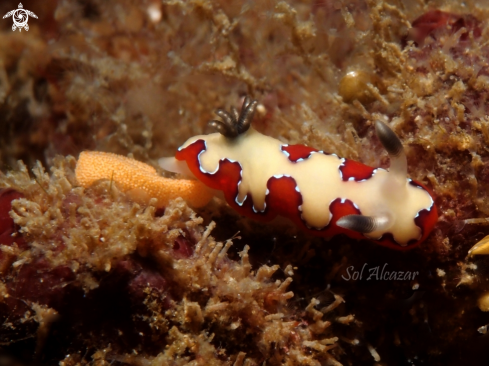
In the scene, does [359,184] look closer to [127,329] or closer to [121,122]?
[127,329]

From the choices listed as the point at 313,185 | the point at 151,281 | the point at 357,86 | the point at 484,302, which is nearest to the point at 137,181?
the point at 151,281

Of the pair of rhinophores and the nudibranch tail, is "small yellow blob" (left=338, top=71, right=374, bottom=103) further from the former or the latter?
the nudibranch tail

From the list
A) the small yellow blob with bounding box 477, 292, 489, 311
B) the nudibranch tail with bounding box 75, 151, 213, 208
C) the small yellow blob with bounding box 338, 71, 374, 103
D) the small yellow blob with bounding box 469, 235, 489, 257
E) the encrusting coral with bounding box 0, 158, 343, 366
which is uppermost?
the small yellow blob with bounding box 338, 71, 374, 103

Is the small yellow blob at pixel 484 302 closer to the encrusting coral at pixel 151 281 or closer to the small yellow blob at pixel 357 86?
the encrusting coral at pixel 151 281

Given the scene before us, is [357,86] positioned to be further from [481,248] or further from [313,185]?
[481,248]

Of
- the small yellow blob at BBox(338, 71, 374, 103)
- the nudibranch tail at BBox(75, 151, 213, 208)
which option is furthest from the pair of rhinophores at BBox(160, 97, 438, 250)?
the small yellow blob at BBox(338, 71, 374, 103)
